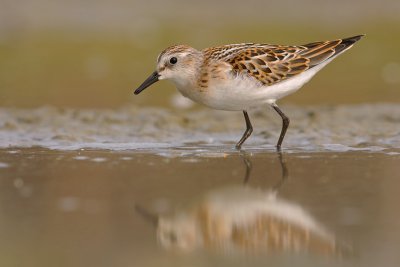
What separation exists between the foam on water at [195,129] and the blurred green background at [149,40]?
115 centimetres

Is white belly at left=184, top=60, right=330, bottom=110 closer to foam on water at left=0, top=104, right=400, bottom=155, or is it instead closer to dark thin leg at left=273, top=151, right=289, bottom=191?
foam on water at left=0, top=104, right=400, bottom=155

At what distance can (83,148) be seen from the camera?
10852 millimetres

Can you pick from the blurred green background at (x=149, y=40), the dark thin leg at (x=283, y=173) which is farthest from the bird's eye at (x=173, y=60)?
the blurred green background at (x=149, y=40)

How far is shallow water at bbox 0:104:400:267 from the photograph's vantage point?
661 centimetres

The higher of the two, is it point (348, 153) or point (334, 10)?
point (334, 10)

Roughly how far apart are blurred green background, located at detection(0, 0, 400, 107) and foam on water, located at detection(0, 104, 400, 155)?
1.15 metres

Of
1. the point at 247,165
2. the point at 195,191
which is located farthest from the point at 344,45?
the point at 195,191

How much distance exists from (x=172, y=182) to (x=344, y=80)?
328 inches

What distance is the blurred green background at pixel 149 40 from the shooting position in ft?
50.3

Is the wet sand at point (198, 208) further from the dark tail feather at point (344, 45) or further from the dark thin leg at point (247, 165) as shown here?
the dark tail feather at point (344, 45)

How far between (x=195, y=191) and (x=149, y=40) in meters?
12.2

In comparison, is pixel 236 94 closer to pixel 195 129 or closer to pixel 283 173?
pixel 283 173

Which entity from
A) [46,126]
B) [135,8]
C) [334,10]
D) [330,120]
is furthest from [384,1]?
[46,126]

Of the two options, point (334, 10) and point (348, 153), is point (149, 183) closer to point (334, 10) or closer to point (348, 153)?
point (348, 153)
